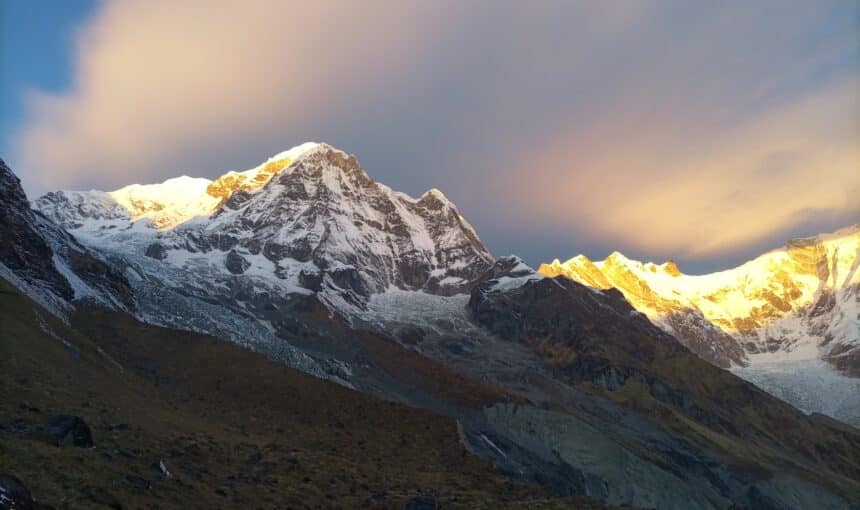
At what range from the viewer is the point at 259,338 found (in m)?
136

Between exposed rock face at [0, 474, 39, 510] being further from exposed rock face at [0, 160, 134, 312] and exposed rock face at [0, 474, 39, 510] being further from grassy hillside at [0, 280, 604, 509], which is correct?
exposed rock face at [0, 160, 134, 312]

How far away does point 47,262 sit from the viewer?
Result: 8238cm

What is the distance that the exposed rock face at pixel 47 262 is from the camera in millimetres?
75938

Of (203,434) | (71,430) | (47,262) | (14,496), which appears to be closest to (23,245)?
(47,262)

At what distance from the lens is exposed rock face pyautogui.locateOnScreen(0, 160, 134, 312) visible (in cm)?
7594

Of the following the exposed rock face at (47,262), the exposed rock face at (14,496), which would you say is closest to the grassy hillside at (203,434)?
the exposed rock face at (14,496)

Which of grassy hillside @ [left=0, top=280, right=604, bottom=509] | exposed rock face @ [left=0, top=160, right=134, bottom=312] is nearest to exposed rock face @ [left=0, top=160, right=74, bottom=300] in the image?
exposed rock face @ [left=0, top=160, right=134, bottom=312]

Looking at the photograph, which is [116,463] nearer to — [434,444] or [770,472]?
[434,444]

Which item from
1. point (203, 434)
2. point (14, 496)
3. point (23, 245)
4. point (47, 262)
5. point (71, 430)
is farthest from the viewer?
point (47, 262)

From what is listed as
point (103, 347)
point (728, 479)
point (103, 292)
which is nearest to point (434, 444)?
point (103, 347)

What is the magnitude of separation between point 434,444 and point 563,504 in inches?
731

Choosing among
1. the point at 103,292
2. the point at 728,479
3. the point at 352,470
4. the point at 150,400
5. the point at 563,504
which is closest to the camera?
the point at 563,504

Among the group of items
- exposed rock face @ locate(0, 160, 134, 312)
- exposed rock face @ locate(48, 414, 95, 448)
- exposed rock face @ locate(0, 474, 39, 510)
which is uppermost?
exposed rock face @ locate(0, 160, 134, 312)

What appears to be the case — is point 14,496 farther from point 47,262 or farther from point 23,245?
point 47,262
